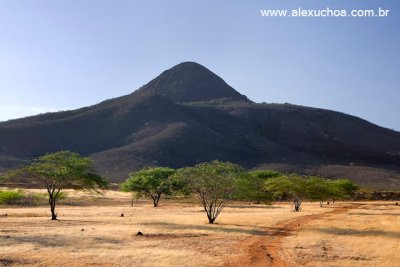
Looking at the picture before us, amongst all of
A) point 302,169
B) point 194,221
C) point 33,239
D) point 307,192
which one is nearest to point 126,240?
point 33,239

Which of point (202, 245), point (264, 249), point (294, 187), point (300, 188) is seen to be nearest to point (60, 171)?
point (202, 245)

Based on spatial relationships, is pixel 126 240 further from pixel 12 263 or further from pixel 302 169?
pixel 302 169

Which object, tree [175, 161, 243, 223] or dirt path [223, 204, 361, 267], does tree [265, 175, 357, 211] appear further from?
dirt path [223, 204, 361, 267]

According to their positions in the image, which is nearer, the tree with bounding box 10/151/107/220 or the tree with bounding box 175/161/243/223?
the tree with bounding box 175/161/243/223

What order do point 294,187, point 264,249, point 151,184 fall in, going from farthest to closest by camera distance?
point 151,184 → point 294,187 → point 264,249

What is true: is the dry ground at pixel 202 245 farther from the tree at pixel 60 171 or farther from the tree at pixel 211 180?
the tree at pixel 60 171

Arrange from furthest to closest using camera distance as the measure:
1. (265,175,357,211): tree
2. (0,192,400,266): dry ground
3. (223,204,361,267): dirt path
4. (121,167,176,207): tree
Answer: (121,167,176,207): tree, (265,175,357,211): tree, (0,192,400,266): dry ground, (223,204,361,267): dirt path

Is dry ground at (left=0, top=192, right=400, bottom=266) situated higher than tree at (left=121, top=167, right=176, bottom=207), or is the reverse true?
→ tree at (left=121, top=167, right=176, bottom=207)

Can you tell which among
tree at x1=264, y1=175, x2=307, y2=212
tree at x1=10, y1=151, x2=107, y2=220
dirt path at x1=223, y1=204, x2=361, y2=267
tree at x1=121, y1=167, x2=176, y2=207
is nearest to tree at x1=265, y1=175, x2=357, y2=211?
tree at x1=264, y1=175, x2=307, y2=212

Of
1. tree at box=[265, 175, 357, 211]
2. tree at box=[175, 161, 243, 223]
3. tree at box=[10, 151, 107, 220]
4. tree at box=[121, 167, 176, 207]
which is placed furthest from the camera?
tree at box=[121, 167, 176, 207]

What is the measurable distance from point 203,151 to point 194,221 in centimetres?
13467

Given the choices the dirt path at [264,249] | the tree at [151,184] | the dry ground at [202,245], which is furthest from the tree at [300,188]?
the dirt path at [264,249]

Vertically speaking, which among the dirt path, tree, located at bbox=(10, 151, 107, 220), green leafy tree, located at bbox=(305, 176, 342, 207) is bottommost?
the dirt path

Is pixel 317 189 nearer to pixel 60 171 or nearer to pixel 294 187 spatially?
pixel 294 187
